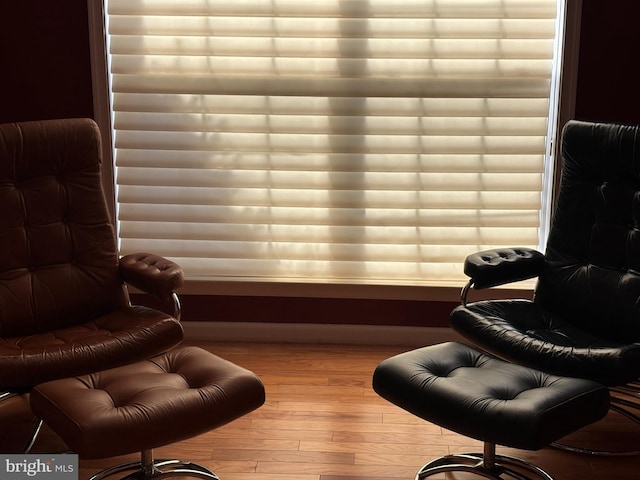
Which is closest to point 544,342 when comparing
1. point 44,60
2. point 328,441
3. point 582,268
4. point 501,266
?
point 501,266

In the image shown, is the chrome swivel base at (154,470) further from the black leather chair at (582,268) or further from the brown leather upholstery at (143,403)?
the black leather chair at (582,268)

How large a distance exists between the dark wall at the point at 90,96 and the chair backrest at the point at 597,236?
0.56m

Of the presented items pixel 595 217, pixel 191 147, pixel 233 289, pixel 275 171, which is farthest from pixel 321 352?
pixel 595 217

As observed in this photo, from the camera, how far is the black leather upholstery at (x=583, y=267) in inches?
124

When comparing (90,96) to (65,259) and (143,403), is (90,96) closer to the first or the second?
(65,259)

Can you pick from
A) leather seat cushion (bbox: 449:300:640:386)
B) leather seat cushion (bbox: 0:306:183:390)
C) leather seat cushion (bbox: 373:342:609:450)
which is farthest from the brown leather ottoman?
leather seat cushion (bbox: 449:300:640:386)

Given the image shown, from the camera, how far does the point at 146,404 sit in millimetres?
2531

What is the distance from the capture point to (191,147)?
4.02m

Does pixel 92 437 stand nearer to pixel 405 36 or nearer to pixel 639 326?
pixel 639 326

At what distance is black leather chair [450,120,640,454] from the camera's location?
124 inches

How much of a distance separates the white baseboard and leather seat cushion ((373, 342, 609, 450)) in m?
1.16

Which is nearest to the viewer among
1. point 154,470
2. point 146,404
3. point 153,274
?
point 146,404

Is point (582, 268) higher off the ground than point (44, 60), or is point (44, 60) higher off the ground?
point (44, 60)

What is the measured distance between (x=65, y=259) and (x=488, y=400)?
5.58 ft
